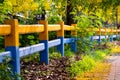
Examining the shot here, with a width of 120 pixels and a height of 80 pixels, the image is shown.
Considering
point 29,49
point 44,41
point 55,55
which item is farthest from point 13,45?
point 55,55

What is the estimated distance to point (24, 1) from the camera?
1705cm

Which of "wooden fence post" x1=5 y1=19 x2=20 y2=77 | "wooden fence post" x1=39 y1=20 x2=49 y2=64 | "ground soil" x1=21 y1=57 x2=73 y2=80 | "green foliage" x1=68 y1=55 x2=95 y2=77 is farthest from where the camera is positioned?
"wooden fence post" x1=39 y1=20 x2=49 y2=64

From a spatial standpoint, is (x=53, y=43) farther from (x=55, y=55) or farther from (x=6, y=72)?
(x=6, y=72)

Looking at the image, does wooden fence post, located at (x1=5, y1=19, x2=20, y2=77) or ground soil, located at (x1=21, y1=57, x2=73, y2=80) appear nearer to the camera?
wooden fence post, located at (x1=5, y1=19, x2=20, y2=77)

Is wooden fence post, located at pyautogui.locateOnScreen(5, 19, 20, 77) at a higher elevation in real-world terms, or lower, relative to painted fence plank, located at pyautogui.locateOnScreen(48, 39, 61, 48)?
higher

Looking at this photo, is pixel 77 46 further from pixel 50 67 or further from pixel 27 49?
pixel 27 49

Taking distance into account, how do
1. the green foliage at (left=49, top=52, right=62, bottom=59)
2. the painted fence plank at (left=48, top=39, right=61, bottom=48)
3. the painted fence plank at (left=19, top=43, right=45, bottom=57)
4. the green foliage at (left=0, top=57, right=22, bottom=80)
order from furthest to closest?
the green foliage at (left=49, top=52, right=62, bottom=59) → the painted fence plank at (left=48, top=39, right=61, bottom=48) → the painted fence plank at (left=19, top=43, right=45, bottom=57) → the green foliage at (left=0, top=57, right=22, bottom=80)

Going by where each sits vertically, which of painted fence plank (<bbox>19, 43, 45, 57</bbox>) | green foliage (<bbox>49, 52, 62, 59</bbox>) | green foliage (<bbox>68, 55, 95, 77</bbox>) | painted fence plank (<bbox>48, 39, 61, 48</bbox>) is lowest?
green foliage (<bbox>49, 52, 62, 59</bbox>)

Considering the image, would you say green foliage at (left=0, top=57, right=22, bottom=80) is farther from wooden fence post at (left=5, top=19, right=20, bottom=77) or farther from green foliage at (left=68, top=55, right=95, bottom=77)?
green foliage at (left=68, top=55, right=95, bottom=77)

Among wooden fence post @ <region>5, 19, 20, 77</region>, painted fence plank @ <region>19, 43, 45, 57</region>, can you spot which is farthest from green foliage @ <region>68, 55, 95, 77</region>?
wooden fence post @ <region>5, 19, 20, 77</region>

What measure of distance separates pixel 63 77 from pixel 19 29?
1376 mm

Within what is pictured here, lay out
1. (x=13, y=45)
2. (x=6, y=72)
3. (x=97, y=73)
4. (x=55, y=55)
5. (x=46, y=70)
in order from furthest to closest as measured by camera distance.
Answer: (x=55, y=55), (x=97, y=73), (x=46, y=70), (x=13, y=45), (x=6, y=72)

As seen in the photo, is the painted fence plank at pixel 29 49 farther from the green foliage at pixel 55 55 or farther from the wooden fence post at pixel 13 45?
the green foliage at pixel 55 55

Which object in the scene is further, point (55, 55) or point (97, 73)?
point (55, 55)
